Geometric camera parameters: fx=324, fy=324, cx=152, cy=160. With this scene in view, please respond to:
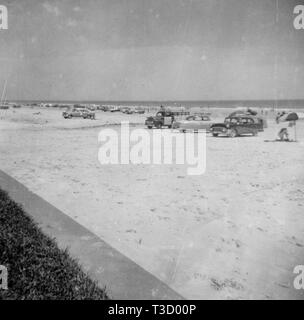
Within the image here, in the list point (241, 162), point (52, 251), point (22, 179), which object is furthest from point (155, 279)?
point (241, 162)

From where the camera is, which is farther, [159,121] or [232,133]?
[159,121]

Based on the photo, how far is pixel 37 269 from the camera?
368 cm

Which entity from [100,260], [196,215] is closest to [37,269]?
[100,260]

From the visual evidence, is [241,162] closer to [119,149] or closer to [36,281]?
[119,149]

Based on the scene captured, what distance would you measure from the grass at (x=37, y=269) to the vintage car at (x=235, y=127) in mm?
16814

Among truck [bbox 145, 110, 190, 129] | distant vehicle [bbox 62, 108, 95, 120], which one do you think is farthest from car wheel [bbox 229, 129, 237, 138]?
distant vehicle [bbox 62, 108, 95, 120]

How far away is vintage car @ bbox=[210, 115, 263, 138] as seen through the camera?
2020 cm

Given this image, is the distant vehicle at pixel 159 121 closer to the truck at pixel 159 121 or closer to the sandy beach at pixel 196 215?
the truck at pixel 159 121

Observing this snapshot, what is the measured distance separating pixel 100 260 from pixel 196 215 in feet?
7.97

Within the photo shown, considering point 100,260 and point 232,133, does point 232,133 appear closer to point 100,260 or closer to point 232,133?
point 232,133

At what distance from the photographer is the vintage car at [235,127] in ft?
66.3

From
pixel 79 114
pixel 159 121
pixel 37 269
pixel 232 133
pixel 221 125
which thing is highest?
pixel 79 114

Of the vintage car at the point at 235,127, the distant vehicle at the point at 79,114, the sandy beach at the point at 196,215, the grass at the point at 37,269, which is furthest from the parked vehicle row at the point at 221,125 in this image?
the grass at the point at 37,269

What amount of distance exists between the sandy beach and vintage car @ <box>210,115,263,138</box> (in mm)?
9273
